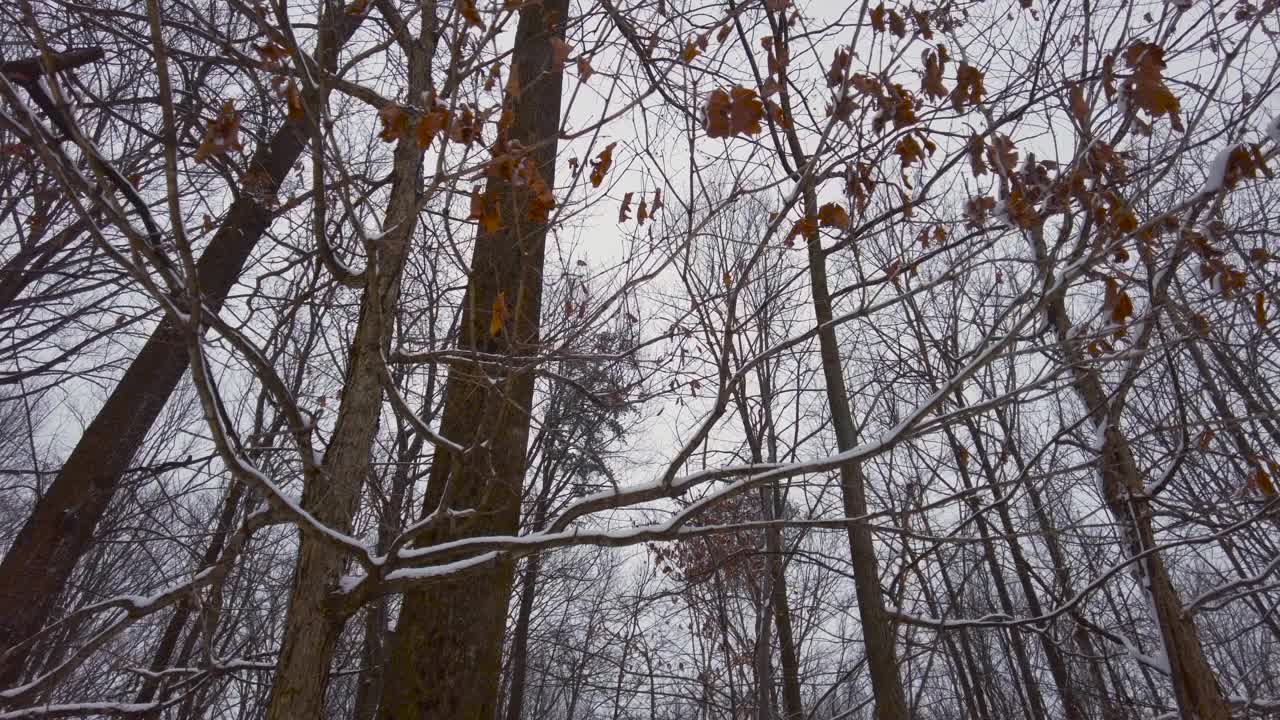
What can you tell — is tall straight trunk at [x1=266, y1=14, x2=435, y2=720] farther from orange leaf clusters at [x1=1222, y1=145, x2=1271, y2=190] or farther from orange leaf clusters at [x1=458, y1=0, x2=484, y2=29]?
orange leaf clusters at [x1=1222, y1=145, x2=1271, y2=190]

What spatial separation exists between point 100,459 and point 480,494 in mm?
3266

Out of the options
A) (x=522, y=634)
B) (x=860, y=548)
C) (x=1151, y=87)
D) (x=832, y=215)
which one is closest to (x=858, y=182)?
(x=832, y=215)

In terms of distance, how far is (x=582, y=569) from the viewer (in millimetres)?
13617

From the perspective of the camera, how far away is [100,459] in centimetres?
484

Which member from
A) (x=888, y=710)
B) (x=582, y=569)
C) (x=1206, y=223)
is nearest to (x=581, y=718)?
(x=582, y=569)

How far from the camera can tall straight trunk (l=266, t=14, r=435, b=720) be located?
2.10 meters

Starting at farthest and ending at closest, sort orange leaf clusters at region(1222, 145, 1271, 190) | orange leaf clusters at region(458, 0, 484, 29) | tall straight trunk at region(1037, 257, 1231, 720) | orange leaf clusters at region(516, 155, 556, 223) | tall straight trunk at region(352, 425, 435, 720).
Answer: tall straight trunk at region(352, 425, 435, 720) < tall straight trunk at region(1037, 257, 1231, 720) < orange leaf clusters at region(1222, 145, 1271, 190) < orange leaf clusters at region(516, 155, 556, 223) < orange leaf clusters at region(458, 0, 484, 29)

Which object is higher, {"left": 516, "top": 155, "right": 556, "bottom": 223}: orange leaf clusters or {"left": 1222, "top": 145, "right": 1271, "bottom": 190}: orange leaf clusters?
{"left": 1222, "top": 145, "right": 1271, "bottom": 190}: orange leaf clusters

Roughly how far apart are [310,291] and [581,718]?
2187 cm

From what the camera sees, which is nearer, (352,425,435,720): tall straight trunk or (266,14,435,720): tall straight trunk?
(266,14,435,720): tall straight trunk

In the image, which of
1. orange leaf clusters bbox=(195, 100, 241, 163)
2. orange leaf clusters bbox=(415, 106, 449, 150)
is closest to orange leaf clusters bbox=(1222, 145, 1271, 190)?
orange leaf clusters bbox=(415, 106, 449, 150)

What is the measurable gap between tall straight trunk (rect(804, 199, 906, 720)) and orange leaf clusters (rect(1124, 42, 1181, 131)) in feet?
5.43

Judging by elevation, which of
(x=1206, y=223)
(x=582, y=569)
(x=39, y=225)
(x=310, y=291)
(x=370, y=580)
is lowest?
(x=370, y=580)

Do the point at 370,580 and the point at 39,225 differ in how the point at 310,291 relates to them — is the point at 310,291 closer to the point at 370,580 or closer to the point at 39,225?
the point at 370,580
